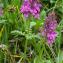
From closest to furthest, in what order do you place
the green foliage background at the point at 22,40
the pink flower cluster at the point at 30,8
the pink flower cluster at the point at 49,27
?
the pink flower cluster at the point at 49,27 < the pink flower cluster at the point at 30,8 < the green foliage background at the point at 22,40

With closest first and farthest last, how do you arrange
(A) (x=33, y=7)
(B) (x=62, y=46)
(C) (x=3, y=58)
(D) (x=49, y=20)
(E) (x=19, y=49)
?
(D) (x=49, y=20) < (A) (x=33, y=7) < (C) (x=3, y=58) < (E) (x=19, y=49) < (B) (x=62, y=46)

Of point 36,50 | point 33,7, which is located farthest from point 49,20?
point 36,50

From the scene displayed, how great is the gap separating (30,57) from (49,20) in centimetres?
51

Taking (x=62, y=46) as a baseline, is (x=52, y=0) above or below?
above

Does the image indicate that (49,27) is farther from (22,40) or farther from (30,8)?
(22,40)

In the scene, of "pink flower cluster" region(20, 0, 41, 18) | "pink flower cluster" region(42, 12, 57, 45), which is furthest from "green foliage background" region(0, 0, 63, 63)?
"pink flower cluster" region(42, 12, 57, 45)

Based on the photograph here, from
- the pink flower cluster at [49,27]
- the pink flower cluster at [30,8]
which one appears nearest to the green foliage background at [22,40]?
the pink flower cluster at [30,8]

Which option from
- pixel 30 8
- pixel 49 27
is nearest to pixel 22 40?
pixel 30 8

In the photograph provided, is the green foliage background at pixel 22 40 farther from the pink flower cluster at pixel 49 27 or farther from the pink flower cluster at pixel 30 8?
the pink flower cluster at pixel 49 27

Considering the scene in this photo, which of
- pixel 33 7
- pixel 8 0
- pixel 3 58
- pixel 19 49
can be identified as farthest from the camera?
pixel 8 0

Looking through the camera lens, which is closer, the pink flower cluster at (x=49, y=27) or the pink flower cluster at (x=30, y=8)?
the pink flower cluster at (x=49, y=27)

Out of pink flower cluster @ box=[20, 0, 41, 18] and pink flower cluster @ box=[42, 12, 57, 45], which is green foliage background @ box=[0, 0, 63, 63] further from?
pink flower cluster @ box=[42, 12, 57, 45]

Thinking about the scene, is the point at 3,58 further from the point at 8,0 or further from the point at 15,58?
the point at 8,0

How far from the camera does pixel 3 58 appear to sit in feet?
6.22
